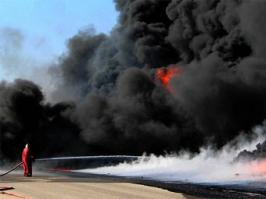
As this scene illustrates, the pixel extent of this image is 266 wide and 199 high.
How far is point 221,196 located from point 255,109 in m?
32.0

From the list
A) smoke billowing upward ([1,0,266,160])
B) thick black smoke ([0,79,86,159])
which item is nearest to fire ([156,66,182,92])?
smoke billowing upward ([1,0,266,160])

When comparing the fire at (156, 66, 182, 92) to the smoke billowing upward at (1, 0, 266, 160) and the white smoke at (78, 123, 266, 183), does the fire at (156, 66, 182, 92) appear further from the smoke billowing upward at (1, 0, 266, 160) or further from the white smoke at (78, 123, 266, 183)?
the white smoke at (78, 123, 266, 183)

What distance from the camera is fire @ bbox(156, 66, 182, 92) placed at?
2445 inches

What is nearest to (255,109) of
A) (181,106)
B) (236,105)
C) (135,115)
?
(236,105)

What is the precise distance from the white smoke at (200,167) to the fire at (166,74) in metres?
9.73

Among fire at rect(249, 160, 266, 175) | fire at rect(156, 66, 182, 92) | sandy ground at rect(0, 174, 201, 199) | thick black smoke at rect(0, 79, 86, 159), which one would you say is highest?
fire at rect(156, 66, 182, 92)

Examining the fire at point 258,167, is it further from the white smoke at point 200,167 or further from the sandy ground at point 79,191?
the sandy ground at point 79,191

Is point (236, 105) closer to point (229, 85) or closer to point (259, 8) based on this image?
point (229, 85)

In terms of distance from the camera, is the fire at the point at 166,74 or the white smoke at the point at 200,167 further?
the fire at the point at 166,74

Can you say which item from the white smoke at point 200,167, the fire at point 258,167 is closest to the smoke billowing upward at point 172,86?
the white smoke at point 200,167

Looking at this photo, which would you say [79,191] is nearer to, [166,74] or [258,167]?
[258,167]

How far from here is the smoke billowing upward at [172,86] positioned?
54844 millimetres

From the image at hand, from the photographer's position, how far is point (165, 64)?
66812mm

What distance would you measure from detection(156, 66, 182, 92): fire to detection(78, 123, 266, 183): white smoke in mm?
9731
